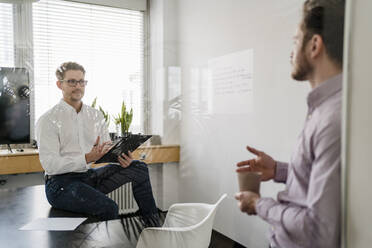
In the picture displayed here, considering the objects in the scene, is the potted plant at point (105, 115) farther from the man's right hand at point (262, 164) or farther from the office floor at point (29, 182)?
the man's right hand at point (262, 164)

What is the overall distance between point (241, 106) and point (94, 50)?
59 centimetres

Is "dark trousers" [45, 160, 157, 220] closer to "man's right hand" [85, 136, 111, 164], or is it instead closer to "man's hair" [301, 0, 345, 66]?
"man's right hand" [85, 136, 111, 164]

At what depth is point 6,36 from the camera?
1.04 metres

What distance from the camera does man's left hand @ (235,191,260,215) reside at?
82 cm

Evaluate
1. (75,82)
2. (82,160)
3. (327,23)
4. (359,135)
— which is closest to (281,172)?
(359,135)

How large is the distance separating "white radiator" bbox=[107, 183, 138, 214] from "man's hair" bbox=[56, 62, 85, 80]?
465 millimetres

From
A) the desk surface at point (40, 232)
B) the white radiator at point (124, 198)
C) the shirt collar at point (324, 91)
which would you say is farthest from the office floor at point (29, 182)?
the shirt collar at point (324, 91)

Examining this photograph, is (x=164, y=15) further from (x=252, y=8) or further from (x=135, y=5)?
(x=252, y=8)

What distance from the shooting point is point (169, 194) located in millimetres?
1177

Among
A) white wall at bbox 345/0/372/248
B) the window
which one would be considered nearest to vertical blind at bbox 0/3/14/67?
the window

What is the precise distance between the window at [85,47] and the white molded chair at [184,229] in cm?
36

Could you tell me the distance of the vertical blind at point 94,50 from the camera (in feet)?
3.46

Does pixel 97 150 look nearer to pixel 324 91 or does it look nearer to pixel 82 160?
pixel 82 160

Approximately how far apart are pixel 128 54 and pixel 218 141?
0.48m
